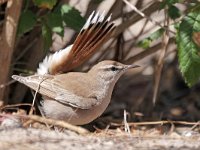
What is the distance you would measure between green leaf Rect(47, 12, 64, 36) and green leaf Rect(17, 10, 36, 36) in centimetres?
15

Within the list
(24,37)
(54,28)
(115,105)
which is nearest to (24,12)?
(54,28)

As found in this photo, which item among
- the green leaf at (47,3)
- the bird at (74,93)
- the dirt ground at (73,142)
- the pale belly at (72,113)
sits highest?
the green leaf at (47,3)

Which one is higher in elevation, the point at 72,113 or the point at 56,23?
the point at 56,23

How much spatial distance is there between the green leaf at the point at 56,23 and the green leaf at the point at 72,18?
0.06 m

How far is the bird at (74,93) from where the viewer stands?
6496 millimetres

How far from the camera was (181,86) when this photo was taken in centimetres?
1030

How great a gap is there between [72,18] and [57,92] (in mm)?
704

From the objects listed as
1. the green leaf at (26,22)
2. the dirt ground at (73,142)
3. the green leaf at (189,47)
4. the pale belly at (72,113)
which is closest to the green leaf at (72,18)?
the green leaf at (26,22)

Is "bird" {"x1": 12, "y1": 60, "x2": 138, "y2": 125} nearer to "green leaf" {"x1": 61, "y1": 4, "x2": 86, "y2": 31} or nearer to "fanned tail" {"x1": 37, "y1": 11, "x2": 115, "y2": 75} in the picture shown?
"fanned tail" {"x1": 37, "y1": 11, "x2": 115, "y2": 75}

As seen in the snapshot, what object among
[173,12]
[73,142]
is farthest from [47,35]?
[73,142]

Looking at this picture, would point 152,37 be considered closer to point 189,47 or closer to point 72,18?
point 189,47

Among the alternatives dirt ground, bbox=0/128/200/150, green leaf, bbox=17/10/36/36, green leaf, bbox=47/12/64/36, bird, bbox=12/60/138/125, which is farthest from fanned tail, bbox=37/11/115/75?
dirt ground, bbox=0/128/200/150

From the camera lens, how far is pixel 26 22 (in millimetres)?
6500

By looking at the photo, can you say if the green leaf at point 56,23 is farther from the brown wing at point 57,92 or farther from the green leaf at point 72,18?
the brown wing at point 57,92
